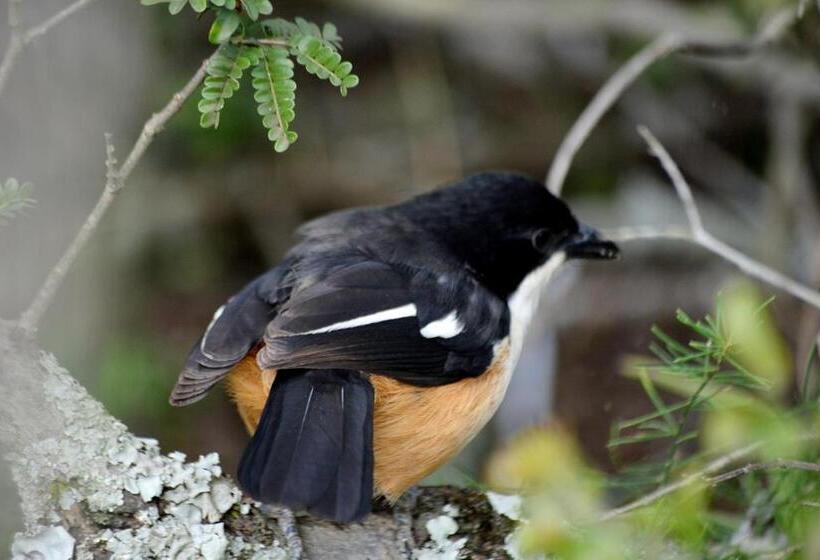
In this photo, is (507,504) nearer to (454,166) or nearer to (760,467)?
(760,467)

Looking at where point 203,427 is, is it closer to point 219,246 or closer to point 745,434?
point 219,246

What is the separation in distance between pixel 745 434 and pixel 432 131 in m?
4.15

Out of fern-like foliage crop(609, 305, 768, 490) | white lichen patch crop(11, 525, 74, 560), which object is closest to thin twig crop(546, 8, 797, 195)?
fern-like foliage crop(609, 305, 768, 490)

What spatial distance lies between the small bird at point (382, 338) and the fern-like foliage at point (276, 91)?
677 mm

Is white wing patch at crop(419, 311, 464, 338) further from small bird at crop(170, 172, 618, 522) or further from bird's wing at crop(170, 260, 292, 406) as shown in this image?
bird's wing at crop(170, 260, 292, 406)

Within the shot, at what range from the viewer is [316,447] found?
117 inches

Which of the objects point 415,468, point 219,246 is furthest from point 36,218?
point 219,246

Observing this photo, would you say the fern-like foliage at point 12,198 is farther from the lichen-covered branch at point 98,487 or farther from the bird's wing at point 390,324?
the bird's wing at point 390,324

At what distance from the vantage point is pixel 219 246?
7.23 meters

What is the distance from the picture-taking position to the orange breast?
3.35 metres

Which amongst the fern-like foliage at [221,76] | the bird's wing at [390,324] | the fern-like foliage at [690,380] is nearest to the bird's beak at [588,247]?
the bird's wing at [390,324]

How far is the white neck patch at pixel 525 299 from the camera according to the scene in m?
3.91

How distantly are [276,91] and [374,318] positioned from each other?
2.95 ft

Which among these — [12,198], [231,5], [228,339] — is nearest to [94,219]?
[12,198]
